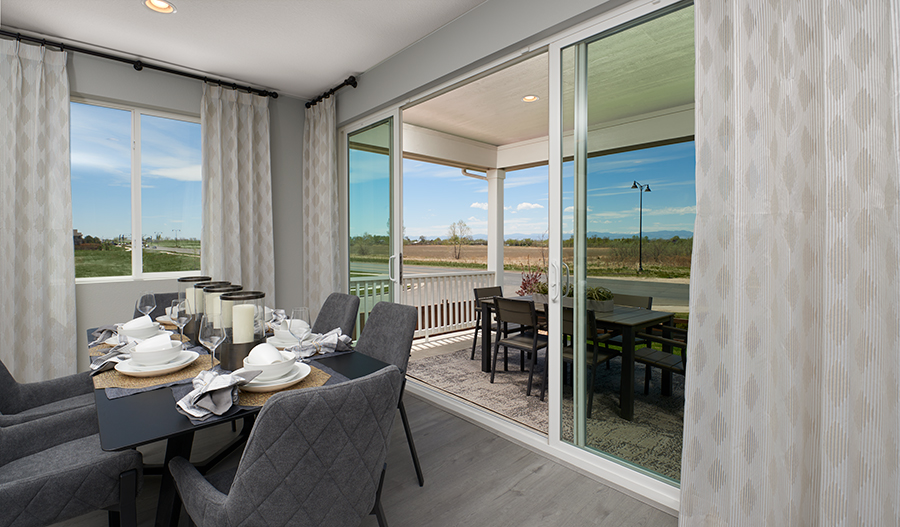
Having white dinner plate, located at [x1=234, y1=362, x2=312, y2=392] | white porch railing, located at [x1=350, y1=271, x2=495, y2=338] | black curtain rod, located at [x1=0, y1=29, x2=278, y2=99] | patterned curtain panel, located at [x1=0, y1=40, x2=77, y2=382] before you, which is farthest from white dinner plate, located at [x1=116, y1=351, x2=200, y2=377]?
white porch railing, located at [x1=350, y1=271, x2=495, y2=338]

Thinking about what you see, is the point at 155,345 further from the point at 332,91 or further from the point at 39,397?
the point at 332,91

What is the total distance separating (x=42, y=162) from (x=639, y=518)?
4562mm

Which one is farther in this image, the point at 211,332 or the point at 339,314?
the point at 339,314

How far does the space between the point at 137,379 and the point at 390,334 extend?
107 centimetres

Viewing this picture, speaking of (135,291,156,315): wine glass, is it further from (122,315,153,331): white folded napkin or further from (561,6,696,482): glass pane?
(561,6,696,482): glass pane

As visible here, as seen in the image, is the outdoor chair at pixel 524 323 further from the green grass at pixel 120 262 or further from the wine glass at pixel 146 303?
the green grass at pixel 120 262

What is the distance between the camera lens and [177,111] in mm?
3744

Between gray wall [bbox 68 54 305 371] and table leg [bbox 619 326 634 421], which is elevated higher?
gray wall [bbox 68 54 305 371]

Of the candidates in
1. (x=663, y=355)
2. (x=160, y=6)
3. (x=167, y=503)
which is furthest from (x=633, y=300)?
(x=160, y=6)

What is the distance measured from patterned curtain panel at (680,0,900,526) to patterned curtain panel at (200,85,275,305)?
378 centimetres

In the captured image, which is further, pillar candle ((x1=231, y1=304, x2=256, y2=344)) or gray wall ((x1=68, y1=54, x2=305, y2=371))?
gray wall ((x1=68, y1=54, x2=305, y2=371))

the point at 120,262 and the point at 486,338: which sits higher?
the point at 120,262

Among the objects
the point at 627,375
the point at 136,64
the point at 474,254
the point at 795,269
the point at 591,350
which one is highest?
the point at 136,64

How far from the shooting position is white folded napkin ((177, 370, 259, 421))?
1.20 meters
